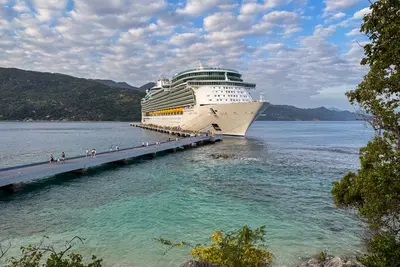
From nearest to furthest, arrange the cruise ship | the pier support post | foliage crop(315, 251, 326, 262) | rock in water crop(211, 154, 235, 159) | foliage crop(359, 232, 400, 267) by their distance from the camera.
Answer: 1. foliage crop(359, 232, 400, 267)
2. foliage crop(315, 251, 326, 262)
3. the pier support post
4. rock in water crop(211, 154, 235, 159)
5. the cruise ship

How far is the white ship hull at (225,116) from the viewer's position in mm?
59744

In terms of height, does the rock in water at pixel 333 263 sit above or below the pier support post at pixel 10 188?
below

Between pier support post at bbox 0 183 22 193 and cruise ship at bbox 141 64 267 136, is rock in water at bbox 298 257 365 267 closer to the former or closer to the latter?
pier support post at bbox 0 183 22 193

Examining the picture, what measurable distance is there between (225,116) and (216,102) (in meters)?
4.13

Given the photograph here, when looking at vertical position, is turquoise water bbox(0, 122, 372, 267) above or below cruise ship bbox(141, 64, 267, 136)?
below

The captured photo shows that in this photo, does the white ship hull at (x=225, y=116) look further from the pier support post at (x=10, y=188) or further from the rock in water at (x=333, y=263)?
the rock in water at (x=333, y=263)

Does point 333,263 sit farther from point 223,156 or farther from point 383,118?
point 223,156

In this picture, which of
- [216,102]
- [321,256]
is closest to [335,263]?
[321,256]

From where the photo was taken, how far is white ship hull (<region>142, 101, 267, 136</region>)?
5974 cm

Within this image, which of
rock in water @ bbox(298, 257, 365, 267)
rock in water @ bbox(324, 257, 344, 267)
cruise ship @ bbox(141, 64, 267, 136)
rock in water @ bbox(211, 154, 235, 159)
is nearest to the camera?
rock in water @ bbox(298, 257, 365, 267)

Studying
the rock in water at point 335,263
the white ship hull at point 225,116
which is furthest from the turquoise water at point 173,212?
the white ship hull at point 225,116

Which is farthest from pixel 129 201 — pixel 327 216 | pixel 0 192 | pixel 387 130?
pixel 387 130

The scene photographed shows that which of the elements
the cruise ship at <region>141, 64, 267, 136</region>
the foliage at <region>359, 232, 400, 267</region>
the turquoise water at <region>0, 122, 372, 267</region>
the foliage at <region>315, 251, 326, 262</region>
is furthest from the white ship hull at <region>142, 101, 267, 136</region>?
the foliage at <region>359, 232, 400, 267</region>

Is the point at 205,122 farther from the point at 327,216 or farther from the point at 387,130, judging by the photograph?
the point at 387,130
